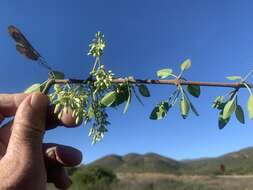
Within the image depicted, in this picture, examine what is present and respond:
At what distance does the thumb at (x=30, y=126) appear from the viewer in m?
1.73

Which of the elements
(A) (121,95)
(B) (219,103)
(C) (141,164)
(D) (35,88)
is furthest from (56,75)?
(C) (141,164)

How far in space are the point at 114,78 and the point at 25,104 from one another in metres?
0.33

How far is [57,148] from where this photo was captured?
206 cm

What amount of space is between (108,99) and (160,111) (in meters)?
0.20

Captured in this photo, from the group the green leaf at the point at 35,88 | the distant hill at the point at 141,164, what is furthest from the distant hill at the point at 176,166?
the green leaf at the point at 35,88

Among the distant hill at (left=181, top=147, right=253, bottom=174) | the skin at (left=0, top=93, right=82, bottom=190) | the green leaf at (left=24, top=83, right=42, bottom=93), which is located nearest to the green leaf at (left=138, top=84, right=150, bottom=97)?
the skin at (left=0, top=93, right=82, bottom=190)

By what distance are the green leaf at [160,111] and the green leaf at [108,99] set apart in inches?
6.8

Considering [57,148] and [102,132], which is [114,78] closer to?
[102,132]

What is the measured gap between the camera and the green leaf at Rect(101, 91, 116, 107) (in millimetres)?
1637

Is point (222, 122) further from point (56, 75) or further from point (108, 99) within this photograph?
point (56, 75)

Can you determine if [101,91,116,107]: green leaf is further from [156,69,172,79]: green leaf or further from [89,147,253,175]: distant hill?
[89,147,253,175]: distant hill

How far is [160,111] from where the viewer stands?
1746mm

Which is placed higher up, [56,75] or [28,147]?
[56,75]

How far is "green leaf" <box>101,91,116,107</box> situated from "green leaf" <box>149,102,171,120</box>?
0.57 feet
